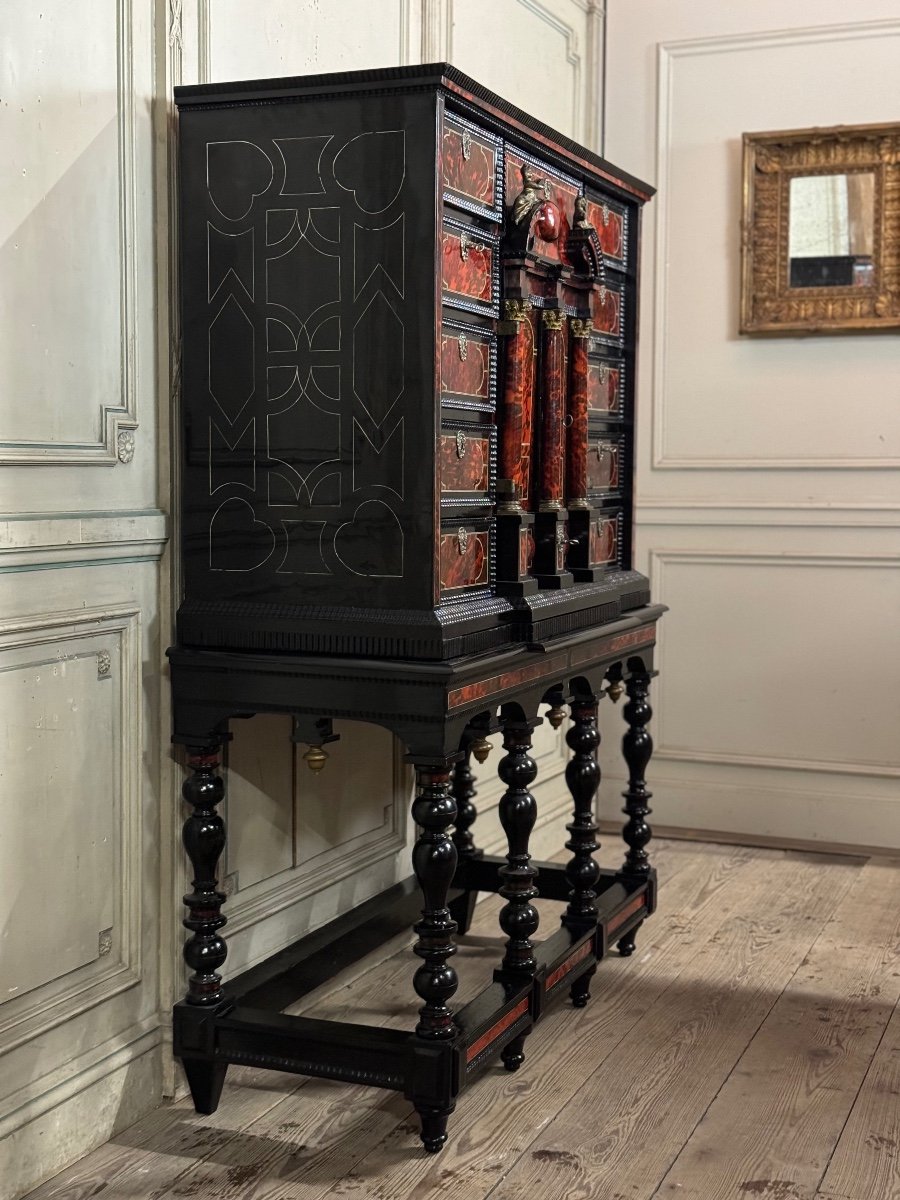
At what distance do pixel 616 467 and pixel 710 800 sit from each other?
1.92 meters

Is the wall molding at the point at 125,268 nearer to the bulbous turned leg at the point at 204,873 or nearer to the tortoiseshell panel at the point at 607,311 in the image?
the bulbous turned leg at the point at 204,873

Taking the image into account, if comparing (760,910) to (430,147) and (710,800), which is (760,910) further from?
(430,147)

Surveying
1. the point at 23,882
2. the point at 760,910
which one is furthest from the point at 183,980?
the point at 760,910

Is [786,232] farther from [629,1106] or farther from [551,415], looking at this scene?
[629,1106]

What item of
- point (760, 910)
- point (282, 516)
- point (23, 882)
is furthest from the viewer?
point (760, 910)

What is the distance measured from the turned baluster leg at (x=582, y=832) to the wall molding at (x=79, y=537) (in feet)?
4.19

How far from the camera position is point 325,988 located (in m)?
3.72

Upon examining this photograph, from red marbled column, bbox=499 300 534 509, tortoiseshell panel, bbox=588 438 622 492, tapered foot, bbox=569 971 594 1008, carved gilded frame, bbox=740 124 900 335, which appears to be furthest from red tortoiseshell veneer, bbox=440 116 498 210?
carved gilded frame, bbox=740 124 900 335

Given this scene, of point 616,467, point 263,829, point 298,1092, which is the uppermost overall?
point 616,467

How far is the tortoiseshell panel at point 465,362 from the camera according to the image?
2852 millimetres

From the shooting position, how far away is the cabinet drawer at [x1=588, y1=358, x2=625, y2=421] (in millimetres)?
3699

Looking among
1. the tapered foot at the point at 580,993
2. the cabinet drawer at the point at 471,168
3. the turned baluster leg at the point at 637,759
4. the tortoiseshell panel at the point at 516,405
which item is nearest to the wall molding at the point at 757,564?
the turned baluster leg at the point at 637,759

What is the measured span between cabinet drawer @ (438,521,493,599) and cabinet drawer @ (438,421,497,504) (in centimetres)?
6

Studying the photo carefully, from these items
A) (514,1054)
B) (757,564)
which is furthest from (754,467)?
(514,1054)
